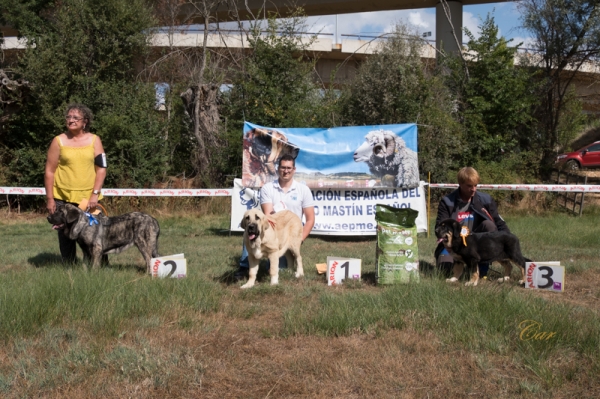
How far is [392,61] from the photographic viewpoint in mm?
16578

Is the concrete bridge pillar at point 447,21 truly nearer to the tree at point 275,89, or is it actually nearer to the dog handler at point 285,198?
the tree at point 275,89

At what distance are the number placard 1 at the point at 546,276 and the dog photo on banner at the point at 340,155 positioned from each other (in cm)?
489

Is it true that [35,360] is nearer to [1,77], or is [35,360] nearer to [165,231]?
[165,231]

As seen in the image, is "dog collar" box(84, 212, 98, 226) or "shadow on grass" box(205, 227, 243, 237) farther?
"shadow on grass" box(205, 227, 243, 237)

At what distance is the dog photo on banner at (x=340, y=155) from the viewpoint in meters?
11.1

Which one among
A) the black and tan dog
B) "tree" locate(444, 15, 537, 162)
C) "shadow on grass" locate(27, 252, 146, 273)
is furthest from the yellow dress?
"tree" locate(444, 15, 537, 162)

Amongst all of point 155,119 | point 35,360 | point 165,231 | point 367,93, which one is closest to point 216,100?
point 155,119

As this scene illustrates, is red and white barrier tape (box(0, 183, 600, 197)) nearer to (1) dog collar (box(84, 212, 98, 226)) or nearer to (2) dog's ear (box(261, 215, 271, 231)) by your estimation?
(1) dog collar (box(84, 212, 98, 226))

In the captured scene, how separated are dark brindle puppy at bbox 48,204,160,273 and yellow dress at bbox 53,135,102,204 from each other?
8.7 inches

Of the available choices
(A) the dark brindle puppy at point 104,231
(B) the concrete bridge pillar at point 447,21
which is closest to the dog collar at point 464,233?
(A) the dark brindle puppy at point 104,231

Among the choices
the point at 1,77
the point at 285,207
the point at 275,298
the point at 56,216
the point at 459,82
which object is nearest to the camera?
Answer: the point at 275,298

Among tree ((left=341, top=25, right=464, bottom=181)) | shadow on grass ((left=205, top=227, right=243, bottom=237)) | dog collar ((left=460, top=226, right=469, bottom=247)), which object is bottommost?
shadow on grass ((left=205, top=227, right=243, bottom=237))

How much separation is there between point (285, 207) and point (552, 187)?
25.6 ft

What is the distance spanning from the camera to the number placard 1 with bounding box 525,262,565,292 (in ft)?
20.5
